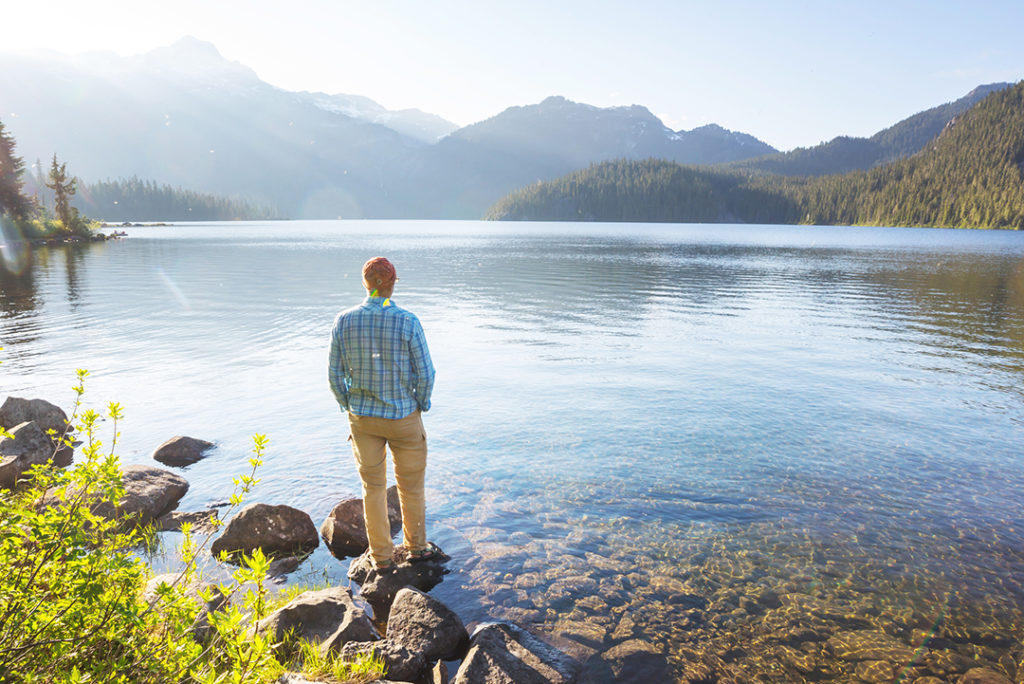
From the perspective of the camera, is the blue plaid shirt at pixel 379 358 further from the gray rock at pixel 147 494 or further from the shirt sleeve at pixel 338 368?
the gray rock at pixel 147 494

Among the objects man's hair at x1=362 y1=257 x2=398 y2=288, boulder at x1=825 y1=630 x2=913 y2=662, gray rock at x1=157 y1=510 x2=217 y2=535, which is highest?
man's hair at x1=362 y1=257 x2=398 y2=288

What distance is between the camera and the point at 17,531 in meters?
4.11

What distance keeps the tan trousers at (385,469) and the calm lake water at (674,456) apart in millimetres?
993

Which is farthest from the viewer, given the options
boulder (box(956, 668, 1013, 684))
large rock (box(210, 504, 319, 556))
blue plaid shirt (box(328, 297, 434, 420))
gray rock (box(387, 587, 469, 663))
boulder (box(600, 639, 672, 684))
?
large rock (box(210, 504, 319, 556))

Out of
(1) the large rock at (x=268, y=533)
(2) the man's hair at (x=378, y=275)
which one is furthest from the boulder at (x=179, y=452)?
(2) the man's hair at (x=378, y=275)

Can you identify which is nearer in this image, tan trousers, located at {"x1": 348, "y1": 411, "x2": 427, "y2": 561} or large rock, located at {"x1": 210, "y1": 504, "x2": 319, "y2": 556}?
tan trousers, located at {"x1": 348, "y1": 411, "x2": 427, "y2": 561}

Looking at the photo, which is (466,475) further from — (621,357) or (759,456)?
(621,357)

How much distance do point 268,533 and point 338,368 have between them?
3628mm

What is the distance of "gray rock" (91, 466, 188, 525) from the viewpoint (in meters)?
9.51

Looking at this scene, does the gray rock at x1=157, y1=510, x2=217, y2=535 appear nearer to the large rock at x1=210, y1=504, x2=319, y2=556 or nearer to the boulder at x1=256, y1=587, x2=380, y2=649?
the large rock at x1=210, y1=504, x2=319, y2=556

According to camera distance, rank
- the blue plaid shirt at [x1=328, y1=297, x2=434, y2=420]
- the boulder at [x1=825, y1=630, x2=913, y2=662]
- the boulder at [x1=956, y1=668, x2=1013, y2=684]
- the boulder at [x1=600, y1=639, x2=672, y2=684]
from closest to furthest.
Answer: the boulder at [x1=956, y1=668, x2=1013, y2=684], the boulder at [x1=600, y1=639, x2=672, y2=684], the boulder at [x1=825, y1=630, x2=913, y2=662], the blue plaid shirt at [x1=328, y1=297, x2=434, y2=420]

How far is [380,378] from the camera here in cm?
708

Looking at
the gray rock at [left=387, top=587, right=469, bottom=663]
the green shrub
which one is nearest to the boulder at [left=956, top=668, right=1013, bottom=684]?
the gray rock at [left=387, top=587, right=469, bottom=663]

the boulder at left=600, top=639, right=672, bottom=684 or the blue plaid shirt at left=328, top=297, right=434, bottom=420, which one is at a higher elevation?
the blue plaid shirt at left=328, top=297, right=434, bottom=420
